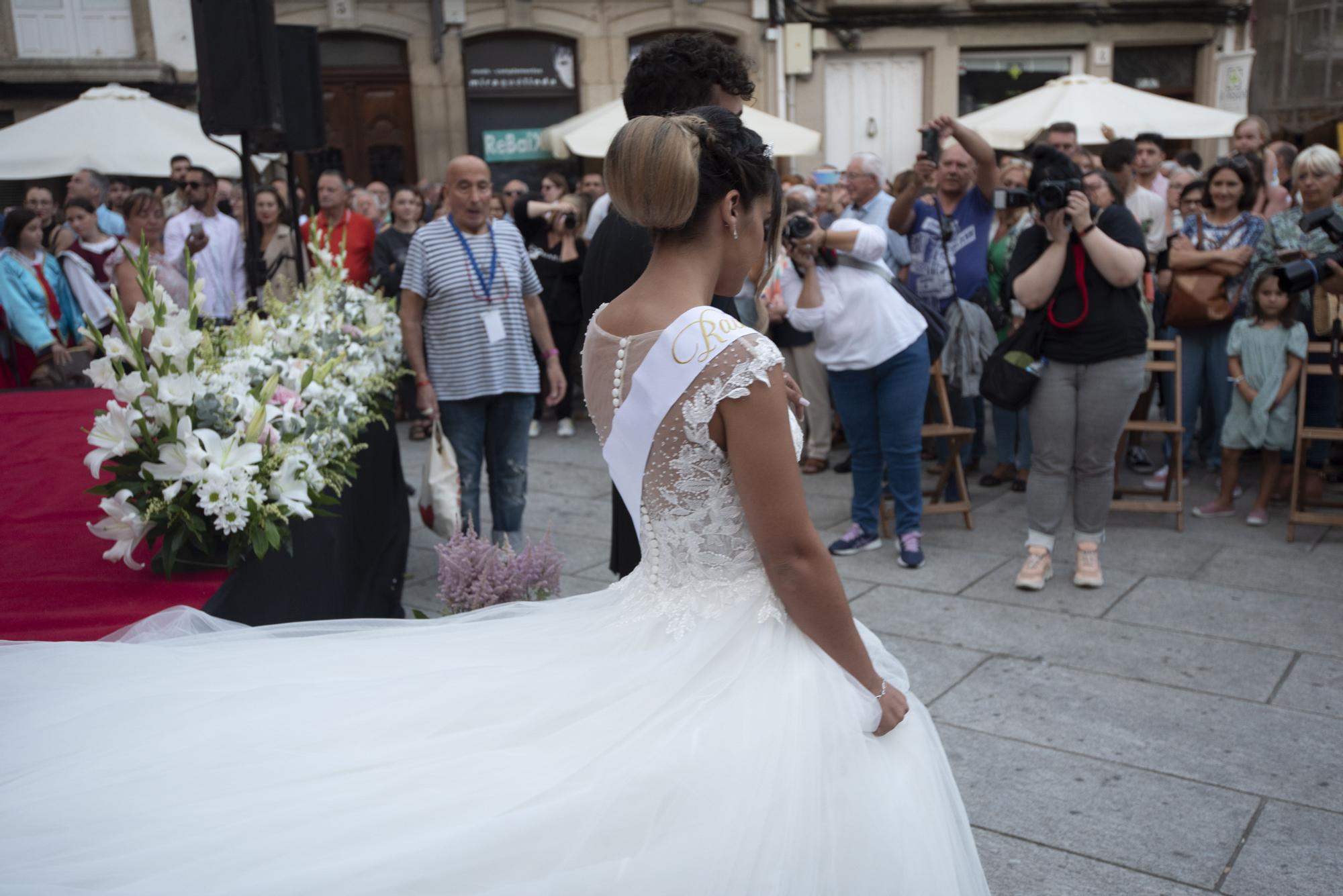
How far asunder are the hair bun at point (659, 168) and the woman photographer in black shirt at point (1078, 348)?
357cm

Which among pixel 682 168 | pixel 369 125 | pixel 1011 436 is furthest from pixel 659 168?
pixel 369 125

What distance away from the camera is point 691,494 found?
2162mm

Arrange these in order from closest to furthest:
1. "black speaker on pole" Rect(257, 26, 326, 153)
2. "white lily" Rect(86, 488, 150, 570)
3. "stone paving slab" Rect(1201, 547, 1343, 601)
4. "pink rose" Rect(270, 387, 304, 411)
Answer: "white lily" Rect(86, 488, 150, 570), "pink rose" Rect(270, 387, 304, 411), "stone paving slab" Rect(1201, 547, 1343, 601), "black speaker on pole" Rect(257, 26, 326, 153)

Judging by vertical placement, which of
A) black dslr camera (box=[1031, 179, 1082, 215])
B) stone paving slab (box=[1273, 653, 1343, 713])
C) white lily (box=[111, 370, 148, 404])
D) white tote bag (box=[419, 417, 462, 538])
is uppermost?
black dslr camera (box=[1031, 179, 1082, 215])

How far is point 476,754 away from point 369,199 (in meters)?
10.6

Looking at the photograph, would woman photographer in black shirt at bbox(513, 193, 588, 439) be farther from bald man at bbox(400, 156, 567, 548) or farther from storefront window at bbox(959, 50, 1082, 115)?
storefront window at bbox(959, 50, 1082, 115)

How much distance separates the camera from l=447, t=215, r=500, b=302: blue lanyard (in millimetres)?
5680

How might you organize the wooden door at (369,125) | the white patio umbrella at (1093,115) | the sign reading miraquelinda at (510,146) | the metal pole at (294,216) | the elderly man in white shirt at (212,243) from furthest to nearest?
the sign reading miraquelinda at (510,146) < the wooden door at (369,125) < the white patio umbrella at (1093,115) < the elderly man in white shirt at (212,243) < the metal pole at (294,216)

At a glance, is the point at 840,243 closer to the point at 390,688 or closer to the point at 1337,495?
the point at 1337,495

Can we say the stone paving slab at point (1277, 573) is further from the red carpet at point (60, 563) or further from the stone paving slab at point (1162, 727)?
the red carpet at point (60, 563)

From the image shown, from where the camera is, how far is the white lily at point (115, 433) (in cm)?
316

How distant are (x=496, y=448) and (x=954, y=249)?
329cm

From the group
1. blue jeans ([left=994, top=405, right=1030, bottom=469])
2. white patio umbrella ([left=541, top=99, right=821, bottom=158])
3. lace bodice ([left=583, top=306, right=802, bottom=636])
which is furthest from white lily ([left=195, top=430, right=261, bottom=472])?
white patio umbrella ([left=541, top=99, right=821, bottom=158])

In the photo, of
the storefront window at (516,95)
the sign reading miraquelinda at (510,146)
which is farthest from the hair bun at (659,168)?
the sign reading miraquelinda at (510,146)
